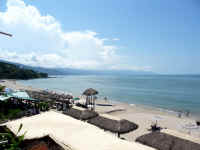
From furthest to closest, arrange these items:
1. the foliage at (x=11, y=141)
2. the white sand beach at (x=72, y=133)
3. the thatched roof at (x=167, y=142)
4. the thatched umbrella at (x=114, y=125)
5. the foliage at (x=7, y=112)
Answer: the thatched umbrella at (x=114, y=125)
the thatched roof at (x=167, y=142)
the white sand beach at (x=72, y=133)
the foliage at (x=7, y=112)
the foliage at (x=11, y=141)

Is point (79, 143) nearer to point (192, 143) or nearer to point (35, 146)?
point (35, 146)

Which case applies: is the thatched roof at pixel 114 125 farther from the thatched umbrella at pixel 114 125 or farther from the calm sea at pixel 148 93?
the calm sea at pixel 148 93

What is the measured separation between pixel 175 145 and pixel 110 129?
3.10m

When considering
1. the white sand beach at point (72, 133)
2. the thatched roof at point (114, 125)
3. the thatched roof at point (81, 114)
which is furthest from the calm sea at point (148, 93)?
the white sand beach at point (72, 133)

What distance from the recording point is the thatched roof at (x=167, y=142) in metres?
5.59

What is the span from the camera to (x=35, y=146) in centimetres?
364

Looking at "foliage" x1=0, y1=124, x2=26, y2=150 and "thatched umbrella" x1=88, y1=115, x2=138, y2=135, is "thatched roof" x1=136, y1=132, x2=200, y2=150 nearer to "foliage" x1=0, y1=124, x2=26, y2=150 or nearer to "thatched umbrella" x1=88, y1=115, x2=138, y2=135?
"thatched umbrella" x1=88, y1=115, x2=138, y2=135

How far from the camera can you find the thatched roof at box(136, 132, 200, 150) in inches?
220

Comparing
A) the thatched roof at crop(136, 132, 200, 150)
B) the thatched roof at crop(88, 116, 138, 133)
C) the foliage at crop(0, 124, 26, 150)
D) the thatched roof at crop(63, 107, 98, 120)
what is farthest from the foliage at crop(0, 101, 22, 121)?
the thatched roof at crop(136, 132, 200, 150)

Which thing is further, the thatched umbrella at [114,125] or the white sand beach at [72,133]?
the thatched umbrella at [114,125]

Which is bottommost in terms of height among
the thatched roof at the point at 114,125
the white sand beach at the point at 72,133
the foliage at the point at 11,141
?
the thatched roof at the point at 114,125

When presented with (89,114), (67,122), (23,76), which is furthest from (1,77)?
(67,122)

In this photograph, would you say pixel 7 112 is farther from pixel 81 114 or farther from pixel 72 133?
pixel 81 114

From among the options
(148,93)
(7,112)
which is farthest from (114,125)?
(148,93)
